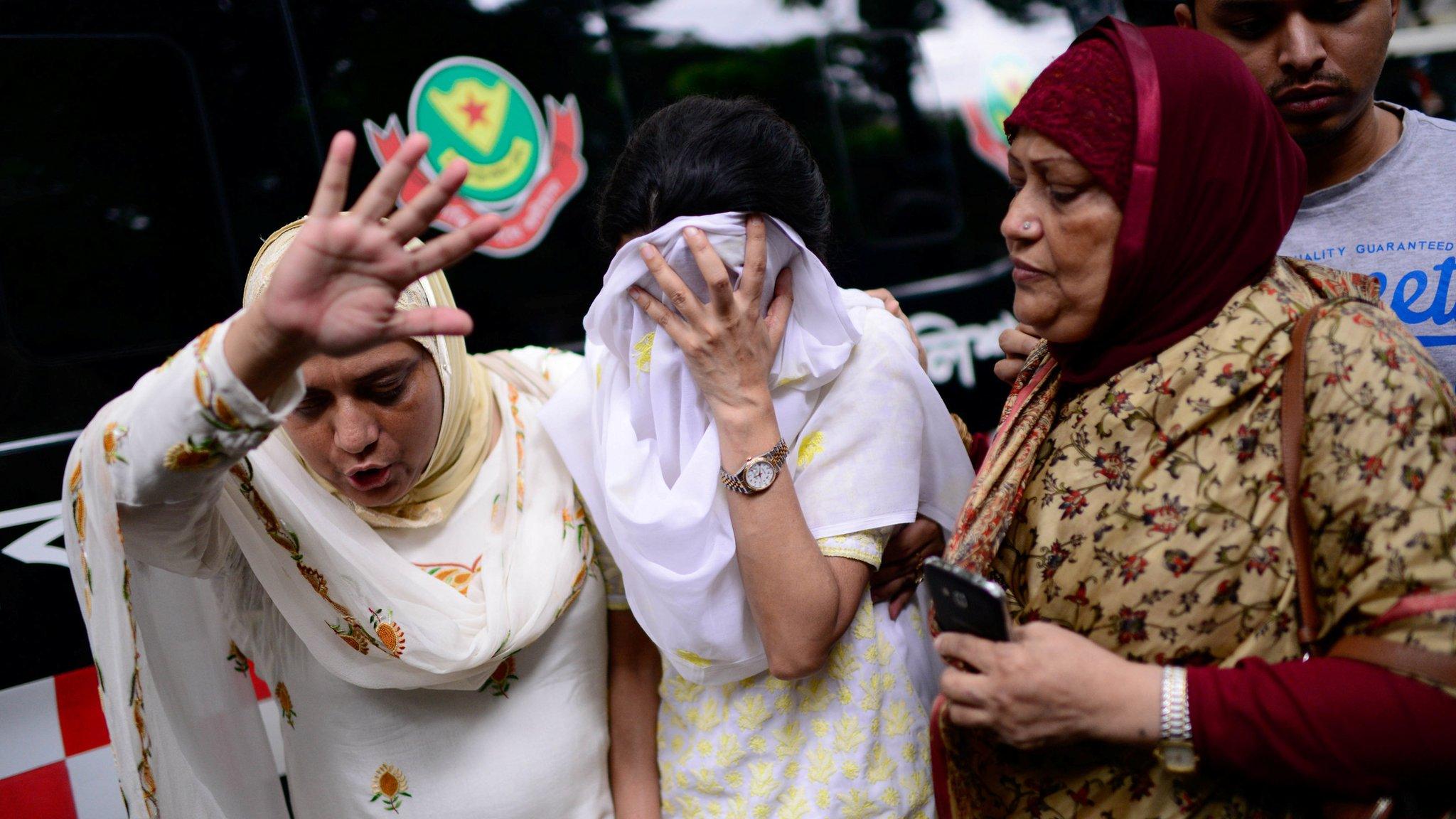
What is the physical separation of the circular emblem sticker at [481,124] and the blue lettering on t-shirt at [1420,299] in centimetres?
176

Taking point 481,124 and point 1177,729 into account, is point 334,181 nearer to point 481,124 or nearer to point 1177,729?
point 1177,729

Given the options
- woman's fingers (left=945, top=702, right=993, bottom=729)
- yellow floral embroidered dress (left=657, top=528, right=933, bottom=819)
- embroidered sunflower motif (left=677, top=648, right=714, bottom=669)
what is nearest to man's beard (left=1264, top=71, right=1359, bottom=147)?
yellow floral embroidered dress (left=657, top=528, right=933, bottom=819)

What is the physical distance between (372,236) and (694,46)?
1.81 m

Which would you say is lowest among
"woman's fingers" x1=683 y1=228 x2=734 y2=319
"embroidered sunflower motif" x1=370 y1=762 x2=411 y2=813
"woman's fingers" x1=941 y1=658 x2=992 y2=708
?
"embroidered sunflower motif" x1=370 y1=762 x2=411 y2=813

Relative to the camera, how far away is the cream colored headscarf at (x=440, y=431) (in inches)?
69.2

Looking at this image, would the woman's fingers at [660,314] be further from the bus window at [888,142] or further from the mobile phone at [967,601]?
the bus window at [888,142]

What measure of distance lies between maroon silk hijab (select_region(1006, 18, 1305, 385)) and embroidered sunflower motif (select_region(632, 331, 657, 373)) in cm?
67

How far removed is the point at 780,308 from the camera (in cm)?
170

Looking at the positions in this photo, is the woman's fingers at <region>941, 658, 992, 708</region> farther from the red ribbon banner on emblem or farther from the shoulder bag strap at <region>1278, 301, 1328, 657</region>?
the red ribbon banner on emblem

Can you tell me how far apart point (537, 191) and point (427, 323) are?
4.47ft

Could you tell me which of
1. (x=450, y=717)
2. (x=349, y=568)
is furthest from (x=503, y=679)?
(x=349, y=568)

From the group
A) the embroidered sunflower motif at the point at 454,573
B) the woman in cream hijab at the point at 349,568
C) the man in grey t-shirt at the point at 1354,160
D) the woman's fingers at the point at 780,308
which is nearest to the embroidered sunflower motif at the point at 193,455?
the woman in cream hijab at the point at 349,568

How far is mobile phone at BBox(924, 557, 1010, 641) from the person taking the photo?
4.21ft

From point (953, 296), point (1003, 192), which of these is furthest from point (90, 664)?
point (1003, 192)
